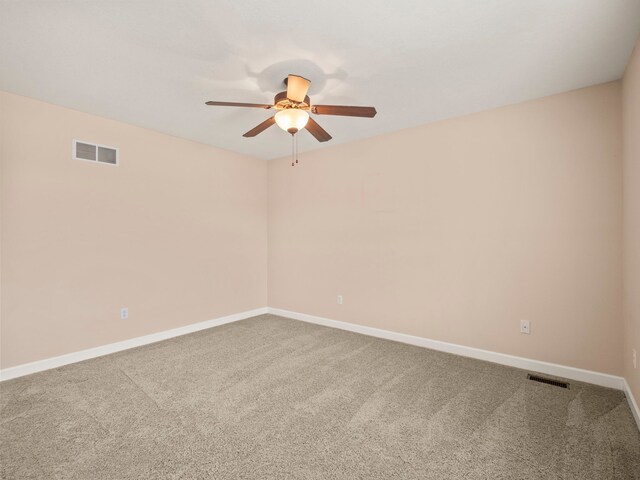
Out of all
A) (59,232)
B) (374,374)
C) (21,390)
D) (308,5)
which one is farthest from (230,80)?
(21,390)

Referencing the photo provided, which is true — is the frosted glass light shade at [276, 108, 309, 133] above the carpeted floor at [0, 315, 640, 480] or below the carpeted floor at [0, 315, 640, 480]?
above

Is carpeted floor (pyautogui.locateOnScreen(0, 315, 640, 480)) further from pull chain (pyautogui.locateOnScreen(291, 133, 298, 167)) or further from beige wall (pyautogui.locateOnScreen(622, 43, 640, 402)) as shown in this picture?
pull chain (pyautogui.locateOnScreen(291, 133, 298, 167))

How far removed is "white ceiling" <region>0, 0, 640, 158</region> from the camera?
181 centimetres

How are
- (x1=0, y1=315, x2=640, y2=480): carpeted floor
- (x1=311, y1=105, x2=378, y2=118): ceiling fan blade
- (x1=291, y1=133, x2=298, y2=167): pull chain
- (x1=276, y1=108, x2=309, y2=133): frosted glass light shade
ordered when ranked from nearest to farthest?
(x1=0, y1=315, x2=640, y2=480): carpeted floor < (x1=311, y1=105, x2=378, y2=118): ceiling fan blade < (x1=276, y1=108, x2=309, y2=133): frosted glass light shade < (x1=291, y1=133, x2=298, y2=167): pull chain

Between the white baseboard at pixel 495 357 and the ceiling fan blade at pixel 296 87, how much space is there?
112 inches

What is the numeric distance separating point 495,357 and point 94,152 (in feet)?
15.0

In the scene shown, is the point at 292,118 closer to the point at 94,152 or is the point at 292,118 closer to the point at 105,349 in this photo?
the point at 94,152

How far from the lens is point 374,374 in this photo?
9.44 feet

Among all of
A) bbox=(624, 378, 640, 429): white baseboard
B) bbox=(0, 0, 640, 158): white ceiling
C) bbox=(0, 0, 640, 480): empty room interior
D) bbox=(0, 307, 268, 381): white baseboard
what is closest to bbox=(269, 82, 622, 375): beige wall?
bbox=(0, 0, 640, 480): empty room interior

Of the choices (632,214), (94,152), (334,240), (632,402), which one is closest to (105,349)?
(94,152)

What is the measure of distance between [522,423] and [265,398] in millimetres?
1763

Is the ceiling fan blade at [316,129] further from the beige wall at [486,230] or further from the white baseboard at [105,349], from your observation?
the white baseboard at [105,349]

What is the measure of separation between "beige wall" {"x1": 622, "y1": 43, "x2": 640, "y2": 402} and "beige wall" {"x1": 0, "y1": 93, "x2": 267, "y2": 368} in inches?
168

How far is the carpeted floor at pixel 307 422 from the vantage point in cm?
171
